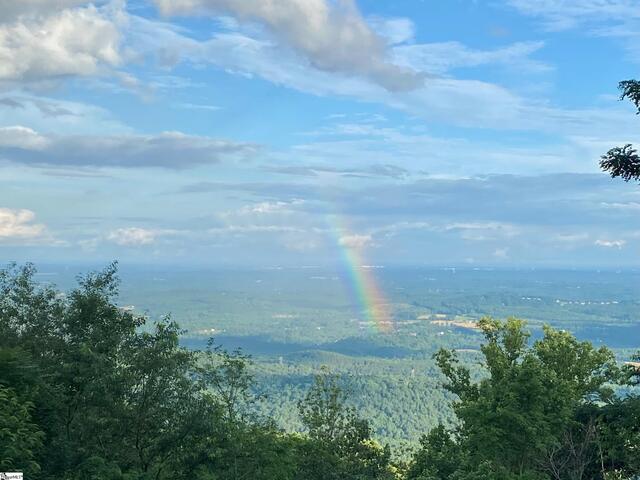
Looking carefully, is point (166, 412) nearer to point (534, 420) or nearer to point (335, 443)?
point (335, 443)

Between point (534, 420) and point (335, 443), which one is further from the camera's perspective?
point (335, 443)

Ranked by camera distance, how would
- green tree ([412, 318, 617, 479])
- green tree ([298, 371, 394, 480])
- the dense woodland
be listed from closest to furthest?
the dense woodland → green tree ([412, 318, 617, 479]) → green tree ([298, 371, 394, 480])

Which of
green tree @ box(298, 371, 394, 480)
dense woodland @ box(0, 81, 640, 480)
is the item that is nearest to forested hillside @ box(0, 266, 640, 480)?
dense woodland @ box(0, 81, 640, 480)

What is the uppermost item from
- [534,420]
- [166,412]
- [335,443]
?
[534,420]

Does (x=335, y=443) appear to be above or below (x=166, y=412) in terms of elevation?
below

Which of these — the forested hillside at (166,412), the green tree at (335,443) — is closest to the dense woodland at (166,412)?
the forested hillside at (166,412)

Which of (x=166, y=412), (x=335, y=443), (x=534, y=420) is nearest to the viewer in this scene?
(x=166, y=412)

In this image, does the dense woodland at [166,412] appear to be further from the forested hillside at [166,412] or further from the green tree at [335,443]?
the green tree at [335,443]

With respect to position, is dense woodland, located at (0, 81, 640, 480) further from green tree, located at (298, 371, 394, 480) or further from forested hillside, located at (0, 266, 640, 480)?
green tree, located at (298, 371, 394, 480)

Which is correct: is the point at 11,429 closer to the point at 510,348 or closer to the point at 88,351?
the point at 88,351

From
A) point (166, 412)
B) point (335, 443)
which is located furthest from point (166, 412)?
point (335, 443)
